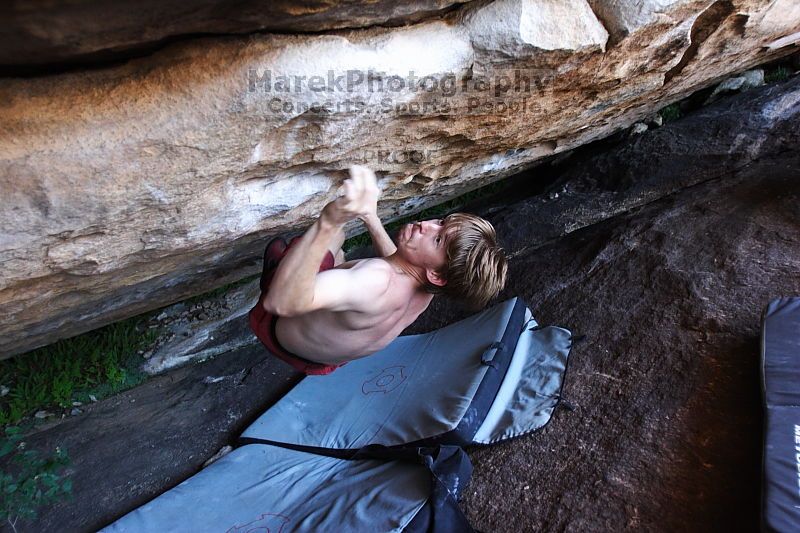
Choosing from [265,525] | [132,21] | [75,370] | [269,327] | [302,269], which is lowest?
[265,525]

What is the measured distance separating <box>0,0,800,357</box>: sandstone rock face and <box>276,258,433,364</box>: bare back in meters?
0.48

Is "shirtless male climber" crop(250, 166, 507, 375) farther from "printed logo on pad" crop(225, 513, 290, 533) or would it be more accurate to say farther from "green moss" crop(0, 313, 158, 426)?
"green moss" crop(0, 313, 158, 426)

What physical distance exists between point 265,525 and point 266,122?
1949 mm

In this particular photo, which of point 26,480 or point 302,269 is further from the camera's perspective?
point 26,480

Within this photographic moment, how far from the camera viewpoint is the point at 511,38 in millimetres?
1930

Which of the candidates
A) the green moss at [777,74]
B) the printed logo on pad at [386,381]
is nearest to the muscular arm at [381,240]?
the printed logo on pad at [386,381]

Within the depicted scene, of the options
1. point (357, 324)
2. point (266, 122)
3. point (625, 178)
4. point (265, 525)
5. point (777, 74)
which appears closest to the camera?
point (266, 122)

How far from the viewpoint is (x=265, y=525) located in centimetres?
272

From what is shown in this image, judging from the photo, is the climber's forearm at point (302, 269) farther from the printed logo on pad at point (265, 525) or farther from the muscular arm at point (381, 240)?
the printed logo on pad at point (265, 525)

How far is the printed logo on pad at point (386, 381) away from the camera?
3.36m

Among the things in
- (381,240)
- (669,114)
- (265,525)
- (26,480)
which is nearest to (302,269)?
(381,240)

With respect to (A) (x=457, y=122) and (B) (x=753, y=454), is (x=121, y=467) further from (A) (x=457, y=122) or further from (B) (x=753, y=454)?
(B) (x=753, y=454)

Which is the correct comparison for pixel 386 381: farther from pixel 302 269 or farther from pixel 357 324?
pixel 302 269

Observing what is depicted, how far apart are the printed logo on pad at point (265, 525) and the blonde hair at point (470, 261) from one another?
1502mm
